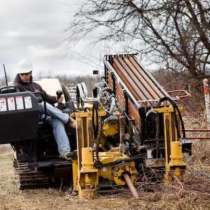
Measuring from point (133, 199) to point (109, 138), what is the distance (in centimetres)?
176

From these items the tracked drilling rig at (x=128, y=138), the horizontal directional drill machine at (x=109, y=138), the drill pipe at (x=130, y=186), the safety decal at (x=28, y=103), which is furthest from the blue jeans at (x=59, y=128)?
the drill pipe at (x=130, y=186)

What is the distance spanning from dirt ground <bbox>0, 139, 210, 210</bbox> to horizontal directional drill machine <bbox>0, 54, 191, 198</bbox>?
0.20 m

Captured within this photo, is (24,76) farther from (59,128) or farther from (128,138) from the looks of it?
(128,138)

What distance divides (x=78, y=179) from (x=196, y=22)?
31.3 feet

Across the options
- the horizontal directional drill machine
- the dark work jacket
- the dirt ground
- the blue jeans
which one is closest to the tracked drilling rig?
the horizontal directional drill machine

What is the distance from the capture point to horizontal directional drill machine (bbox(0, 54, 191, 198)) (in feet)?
28.0

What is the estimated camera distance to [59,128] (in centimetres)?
941

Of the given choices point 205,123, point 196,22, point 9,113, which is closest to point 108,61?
point 9,113

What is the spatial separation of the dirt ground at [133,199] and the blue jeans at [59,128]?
1.94 feet

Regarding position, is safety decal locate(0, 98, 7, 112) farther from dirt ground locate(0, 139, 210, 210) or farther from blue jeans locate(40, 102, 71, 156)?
dirt ground locate(0, 139, 210, 210)

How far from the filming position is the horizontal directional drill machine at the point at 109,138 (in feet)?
28.0

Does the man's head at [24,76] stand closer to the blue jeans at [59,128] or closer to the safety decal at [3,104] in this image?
the blue jeans at [59,128]

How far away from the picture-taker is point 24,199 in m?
8.91

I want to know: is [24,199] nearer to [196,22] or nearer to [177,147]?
[177,147]
